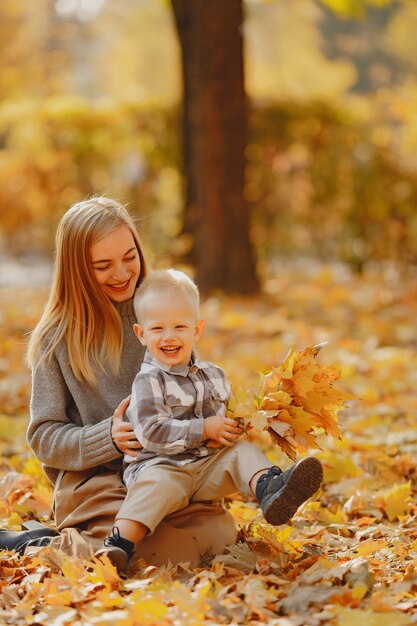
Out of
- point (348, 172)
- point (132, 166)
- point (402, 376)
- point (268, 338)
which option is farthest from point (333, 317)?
point (132, 166)

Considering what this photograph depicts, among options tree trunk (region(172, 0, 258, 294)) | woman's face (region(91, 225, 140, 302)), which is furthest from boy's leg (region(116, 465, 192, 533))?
tree trunk (region(172, 0, 258, 294))

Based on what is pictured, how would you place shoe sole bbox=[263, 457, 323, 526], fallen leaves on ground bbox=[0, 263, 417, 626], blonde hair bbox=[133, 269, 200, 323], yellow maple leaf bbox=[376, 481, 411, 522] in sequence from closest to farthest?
fallen leaves on ground bbox=[0, 263, 417, 626], shoe sole bbox=[263, 457, 323, 526], blonde hair bbox=[133, 269, 200, 323], yellow maple leaf bbox=[376, 481, 411, 522]

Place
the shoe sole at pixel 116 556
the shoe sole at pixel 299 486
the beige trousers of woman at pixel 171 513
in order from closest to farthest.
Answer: the shoe sole at pixel 299 486 → the shoe sole at pixel 116 556 → the beige trousers of woman at pixel 171 513

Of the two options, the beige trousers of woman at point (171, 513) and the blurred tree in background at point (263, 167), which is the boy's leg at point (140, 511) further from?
the blurred tree in background at point (263, 167)

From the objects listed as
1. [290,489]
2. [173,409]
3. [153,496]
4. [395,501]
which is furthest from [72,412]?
[395,501]

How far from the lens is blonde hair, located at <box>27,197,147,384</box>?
3021mm

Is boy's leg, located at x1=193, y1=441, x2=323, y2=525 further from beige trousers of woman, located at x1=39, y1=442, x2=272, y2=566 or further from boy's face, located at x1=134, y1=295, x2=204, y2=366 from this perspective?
boy's face, located at x1=134, y1=295, x2=204, y2=366

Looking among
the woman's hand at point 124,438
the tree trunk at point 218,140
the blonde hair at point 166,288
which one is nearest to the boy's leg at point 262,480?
the woman's hand at point 124,438

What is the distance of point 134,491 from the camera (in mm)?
2631

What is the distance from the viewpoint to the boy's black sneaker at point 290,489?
95.0 inches

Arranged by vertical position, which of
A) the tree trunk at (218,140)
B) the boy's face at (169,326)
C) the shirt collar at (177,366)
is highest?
the tree trunk at (218,140)

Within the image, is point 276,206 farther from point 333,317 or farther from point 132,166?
point 333,317

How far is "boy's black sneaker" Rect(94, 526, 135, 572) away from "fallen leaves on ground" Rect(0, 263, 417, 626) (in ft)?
0.14

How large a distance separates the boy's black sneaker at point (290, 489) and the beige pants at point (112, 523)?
1.21 ft
